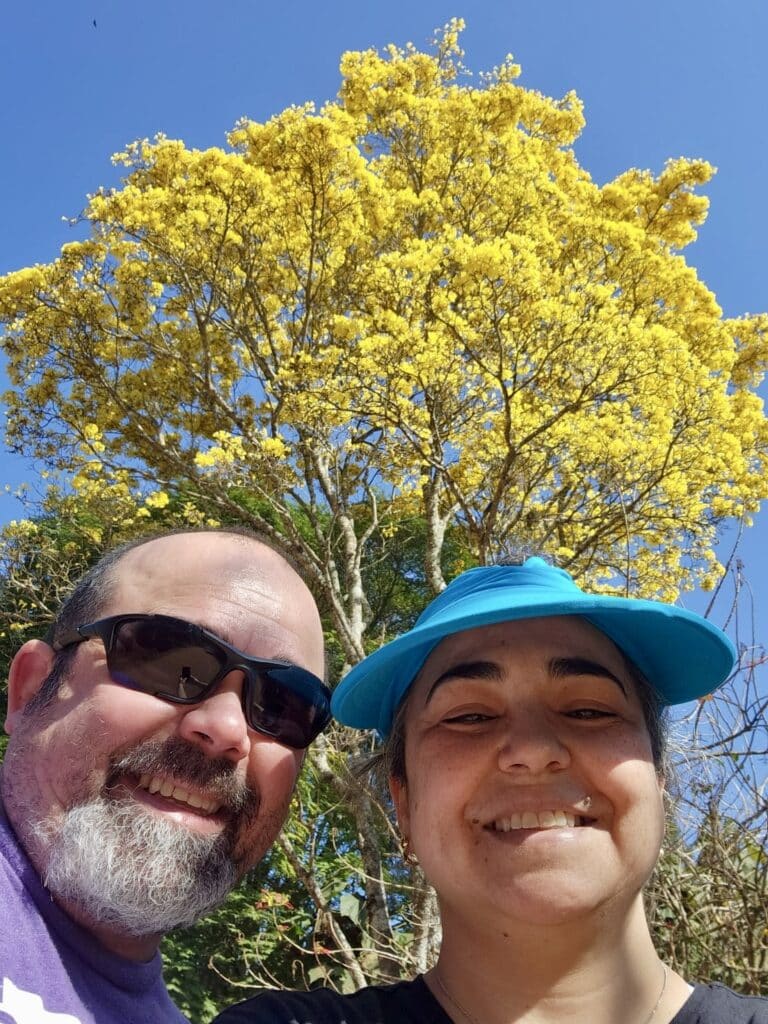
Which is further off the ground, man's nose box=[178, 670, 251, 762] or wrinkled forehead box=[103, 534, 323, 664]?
wrinkled forehead box=[103, 534, 323, 664]

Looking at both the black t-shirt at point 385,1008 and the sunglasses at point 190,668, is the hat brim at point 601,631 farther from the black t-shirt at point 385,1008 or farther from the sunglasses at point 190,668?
the black t-shirt at point 385,1008

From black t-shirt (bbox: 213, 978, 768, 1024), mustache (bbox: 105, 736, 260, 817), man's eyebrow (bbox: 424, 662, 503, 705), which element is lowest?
black t-shirt (bbox: 213, 978, 768, 1024)

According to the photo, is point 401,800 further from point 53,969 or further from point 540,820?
point 53,969

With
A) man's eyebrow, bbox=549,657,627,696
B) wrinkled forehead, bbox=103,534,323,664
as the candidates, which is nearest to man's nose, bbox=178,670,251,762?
wrinkled forehead, bbox=103,534,323,664

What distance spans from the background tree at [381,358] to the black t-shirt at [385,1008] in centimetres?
A: 484

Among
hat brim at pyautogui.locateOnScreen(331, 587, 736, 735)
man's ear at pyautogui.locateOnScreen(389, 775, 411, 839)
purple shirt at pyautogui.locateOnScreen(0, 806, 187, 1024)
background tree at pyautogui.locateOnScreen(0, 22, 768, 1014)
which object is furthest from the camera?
background tree at pyautogui.locateOnScreen(0, 22, 768, 1014)

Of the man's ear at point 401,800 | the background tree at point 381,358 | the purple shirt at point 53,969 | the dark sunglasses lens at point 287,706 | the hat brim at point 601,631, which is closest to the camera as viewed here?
the purple shirt at point 53,969

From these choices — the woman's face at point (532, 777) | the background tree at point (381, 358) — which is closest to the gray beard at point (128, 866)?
the woman's face at point (532, 777)

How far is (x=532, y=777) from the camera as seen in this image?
59.2 inches

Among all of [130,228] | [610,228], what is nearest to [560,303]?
[610,228]

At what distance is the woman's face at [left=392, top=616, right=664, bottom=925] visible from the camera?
1.45 metres

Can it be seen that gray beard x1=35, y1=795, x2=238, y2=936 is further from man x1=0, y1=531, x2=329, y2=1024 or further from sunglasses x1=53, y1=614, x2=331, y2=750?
sunglasses x1=53, y1=614, x2=331, y2=750

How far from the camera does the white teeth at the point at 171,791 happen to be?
71.3 inches

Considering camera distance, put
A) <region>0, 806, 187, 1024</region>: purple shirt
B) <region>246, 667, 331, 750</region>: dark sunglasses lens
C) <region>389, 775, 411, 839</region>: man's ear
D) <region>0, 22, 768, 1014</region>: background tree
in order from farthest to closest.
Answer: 1. <region>0, 22, 768, 1014</region>: background tree
2. <region>246, 667, 331, 750</region>: dark sunglasses lens
3. <region>389, 775, 411, 839</region>: man's ear
4. <region>0, 806, 187, 1024</region>: purple shirt
